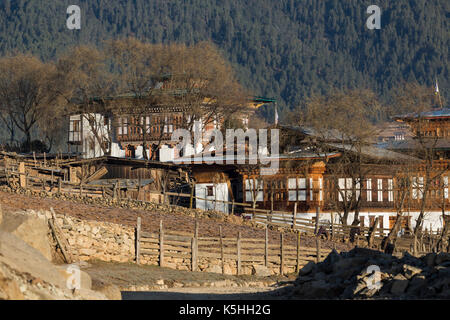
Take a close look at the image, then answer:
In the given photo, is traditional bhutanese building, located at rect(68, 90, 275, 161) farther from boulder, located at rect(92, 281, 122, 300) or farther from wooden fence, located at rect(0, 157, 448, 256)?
boulder, located at rect(92, 281, 122, 300)

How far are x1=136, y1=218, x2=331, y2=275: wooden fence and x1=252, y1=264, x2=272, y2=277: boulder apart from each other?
205 millimetres

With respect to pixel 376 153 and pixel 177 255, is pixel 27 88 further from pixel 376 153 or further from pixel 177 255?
pixel 177 255

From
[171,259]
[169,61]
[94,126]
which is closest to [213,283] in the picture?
[171,259]

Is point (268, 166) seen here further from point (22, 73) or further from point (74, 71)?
point (22, 73)

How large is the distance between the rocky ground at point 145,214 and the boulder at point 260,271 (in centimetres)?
312

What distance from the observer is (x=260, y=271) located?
33281 mm

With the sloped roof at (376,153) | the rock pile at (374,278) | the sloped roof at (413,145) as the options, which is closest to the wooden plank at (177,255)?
the rock pile at (374,278)

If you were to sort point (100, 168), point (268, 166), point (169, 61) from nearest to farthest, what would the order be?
point (268, 166) → point (100, 168) → point (169, 61)

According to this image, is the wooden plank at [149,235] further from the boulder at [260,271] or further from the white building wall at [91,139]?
the white building wall at [91,139]

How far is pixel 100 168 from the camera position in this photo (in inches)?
2482

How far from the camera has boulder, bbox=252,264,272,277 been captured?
33156 millimetres

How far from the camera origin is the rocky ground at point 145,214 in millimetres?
34206

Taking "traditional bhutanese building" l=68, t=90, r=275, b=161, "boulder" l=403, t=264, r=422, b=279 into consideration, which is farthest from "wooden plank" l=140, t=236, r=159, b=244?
"traditional bhutanese building" l=68, t=90, r=275, b=161

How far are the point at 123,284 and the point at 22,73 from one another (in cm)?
5940
